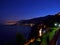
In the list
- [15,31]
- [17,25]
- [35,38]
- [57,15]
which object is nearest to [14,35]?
[15,31]

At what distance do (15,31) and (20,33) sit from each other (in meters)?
0.08

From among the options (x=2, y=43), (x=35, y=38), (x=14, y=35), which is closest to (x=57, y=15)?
(x=35, y=38)

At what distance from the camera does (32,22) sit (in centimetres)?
204

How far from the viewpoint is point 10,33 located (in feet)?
6.59

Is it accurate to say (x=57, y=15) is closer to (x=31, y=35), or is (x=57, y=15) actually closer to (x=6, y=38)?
(x=31, y=35)

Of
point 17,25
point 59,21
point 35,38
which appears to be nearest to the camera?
point 17,25

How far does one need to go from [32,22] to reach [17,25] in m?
0.20

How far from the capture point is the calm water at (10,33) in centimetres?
200

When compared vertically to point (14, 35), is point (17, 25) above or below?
above

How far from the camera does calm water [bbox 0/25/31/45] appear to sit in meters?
2.00

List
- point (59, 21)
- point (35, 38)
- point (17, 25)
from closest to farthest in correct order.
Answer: point (17, 25) < point (59, 21) < point (35, 38)

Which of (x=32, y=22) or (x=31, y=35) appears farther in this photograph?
(x=31, y=35)

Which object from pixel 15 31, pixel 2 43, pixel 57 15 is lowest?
pixel 2 43

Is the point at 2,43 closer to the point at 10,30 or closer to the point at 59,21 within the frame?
the point at 10,30
